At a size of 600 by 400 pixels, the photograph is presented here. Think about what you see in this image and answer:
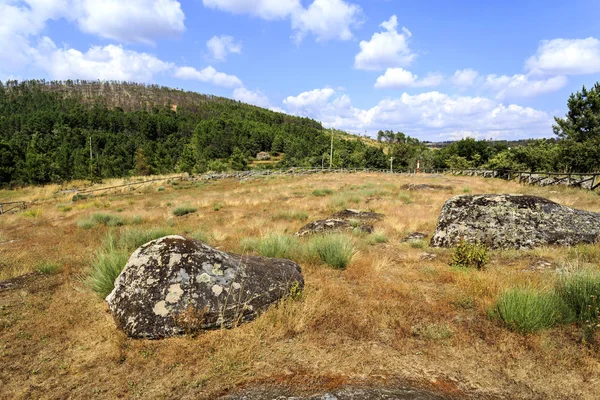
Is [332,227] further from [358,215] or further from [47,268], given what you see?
[47,268]

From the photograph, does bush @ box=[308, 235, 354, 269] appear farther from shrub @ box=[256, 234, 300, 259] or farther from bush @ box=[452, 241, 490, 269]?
bush @ box=[452, 241, 490, 269]

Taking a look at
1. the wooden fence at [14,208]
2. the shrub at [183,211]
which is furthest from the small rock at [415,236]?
the wooden fence at [14,208]

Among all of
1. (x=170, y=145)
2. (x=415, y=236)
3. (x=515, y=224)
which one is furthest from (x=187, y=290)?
(x=170, y=145)

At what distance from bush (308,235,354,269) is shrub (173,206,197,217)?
10945 mm

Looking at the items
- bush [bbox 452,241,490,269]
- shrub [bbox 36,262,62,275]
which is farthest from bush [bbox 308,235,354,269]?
shrub [bbox 36,262,62,275]

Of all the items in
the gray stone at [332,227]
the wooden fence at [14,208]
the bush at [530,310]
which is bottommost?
the wooden fence at [14,208]

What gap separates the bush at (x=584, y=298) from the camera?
354cm

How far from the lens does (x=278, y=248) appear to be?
22.6 feet

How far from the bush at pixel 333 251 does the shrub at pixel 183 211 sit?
431 inches

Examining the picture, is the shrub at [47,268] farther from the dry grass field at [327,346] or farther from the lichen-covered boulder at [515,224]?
the lichen-covered boulder at [515,224]

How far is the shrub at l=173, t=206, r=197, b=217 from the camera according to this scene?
51.8 feet

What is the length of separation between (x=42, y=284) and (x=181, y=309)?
12.7 ft

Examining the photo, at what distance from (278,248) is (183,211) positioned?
10.8m

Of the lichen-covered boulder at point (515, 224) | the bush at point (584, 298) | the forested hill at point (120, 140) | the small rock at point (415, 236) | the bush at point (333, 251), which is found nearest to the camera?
the bush at point (584, 298)
